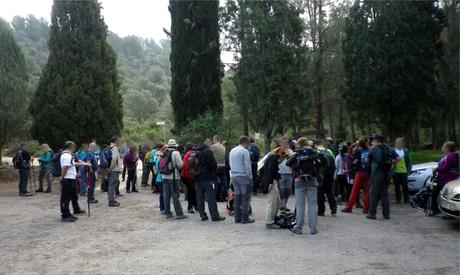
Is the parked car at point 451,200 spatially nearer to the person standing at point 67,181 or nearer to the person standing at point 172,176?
the person standing at point 172,176

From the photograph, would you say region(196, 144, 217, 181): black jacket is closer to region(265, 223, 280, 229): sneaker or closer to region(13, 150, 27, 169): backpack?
region(265, 223, 280, 229): sneaker

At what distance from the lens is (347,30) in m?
18.9

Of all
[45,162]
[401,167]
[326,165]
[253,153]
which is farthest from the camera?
[45,162]

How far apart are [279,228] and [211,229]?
1357mm

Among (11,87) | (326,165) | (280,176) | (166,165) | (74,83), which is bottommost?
(280,176)

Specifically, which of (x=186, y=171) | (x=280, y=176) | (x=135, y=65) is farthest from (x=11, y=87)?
(x=135, y=65)

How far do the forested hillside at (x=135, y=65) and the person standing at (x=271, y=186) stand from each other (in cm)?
4183

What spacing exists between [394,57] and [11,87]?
19234 millimetres

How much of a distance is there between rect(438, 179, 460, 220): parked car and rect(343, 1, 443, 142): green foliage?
29.9 feet

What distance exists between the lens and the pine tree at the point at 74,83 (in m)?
19.7

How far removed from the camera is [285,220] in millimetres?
8914

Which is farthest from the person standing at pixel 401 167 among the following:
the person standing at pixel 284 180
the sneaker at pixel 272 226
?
the sneaker at pixel 272 226

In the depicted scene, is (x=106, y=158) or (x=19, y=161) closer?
(x=106, y=158)

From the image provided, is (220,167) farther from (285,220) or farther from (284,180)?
(285,220)
